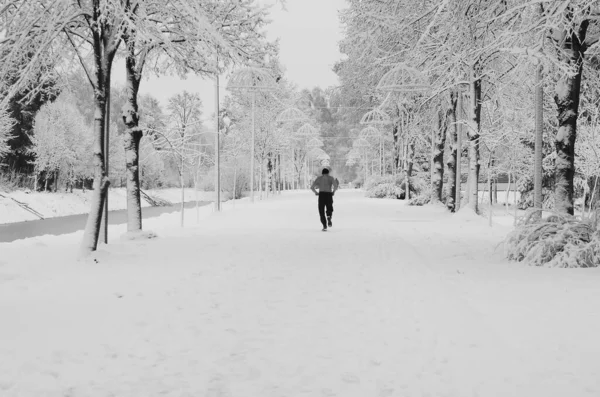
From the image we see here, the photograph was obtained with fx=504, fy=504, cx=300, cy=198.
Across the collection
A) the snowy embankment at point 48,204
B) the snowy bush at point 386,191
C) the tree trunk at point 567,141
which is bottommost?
the snowy embankment at point 48,204

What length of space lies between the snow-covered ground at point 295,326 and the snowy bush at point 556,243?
1.21ft

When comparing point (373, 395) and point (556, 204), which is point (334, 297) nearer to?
point (373, 395)

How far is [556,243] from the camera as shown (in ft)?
27.5

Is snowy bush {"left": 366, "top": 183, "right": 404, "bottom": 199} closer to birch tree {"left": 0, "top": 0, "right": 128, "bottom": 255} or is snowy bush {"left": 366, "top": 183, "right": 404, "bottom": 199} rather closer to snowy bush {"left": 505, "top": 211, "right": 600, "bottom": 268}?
snowy bush {"left": 505, "top": 211, "right": 600, "bottom": 268}

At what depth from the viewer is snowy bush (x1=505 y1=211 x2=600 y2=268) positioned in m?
8.05

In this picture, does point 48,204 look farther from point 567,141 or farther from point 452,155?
point 567,141

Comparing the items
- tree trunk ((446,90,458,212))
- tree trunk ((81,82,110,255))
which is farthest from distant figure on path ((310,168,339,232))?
tree trunk ((446,90,458,212))

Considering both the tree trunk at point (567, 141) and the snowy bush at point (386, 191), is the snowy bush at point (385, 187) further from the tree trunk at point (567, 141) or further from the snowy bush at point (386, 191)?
the tree trunk at point (567, 141)

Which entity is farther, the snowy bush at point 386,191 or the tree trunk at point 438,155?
the snowy bush at point 386,191

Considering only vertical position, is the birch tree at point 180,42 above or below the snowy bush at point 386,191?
above

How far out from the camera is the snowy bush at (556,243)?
8047mm

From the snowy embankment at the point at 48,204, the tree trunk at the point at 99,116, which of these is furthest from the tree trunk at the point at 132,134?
the snowy embankment at the point at 48,204

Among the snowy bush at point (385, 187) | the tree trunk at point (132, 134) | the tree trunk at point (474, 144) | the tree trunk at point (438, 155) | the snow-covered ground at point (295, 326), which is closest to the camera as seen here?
the snow-covered ground at point (295, 326)

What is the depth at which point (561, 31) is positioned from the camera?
965cm
